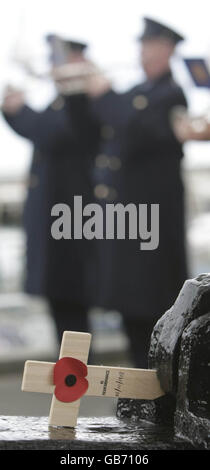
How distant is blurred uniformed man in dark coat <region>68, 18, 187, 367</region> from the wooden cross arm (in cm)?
222

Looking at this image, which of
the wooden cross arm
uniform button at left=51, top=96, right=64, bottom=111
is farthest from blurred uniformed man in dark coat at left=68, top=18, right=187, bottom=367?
the wooden cross arm

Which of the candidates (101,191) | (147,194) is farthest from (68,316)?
(147,194)

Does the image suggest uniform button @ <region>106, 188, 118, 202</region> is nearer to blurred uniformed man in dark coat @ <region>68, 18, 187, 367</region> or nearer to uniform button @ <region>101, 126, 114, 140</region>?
blurred uniformed man in dark coat @ <region>68, 18, 187, 367</region>

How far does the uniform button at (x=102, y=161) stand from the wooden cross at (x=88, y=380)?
255 centimetres

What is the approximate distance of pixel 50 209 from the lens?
12.5 feet

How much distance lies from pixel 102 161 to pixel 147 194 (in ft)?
1.16

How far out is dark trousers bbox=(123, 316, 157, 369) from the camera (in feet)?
10.4

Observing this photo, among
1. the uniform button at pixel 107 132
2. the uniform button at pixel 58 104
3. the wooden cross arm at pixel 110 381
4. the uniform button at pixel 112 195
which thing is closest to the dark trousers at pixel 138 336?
the uniform button at pixel 112 195

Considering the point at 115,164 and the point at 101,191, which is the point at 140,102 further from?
the point at 101,191

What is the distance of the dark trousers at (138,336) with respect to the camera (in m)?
3.17

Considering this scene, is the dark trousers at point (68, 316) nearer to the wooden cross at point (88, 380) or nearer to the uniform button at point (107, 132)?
the uniform button at point (107, 132)

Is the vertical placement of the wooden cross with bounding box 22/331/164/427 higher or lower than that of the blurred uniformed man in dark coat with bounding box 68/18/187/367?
lower
